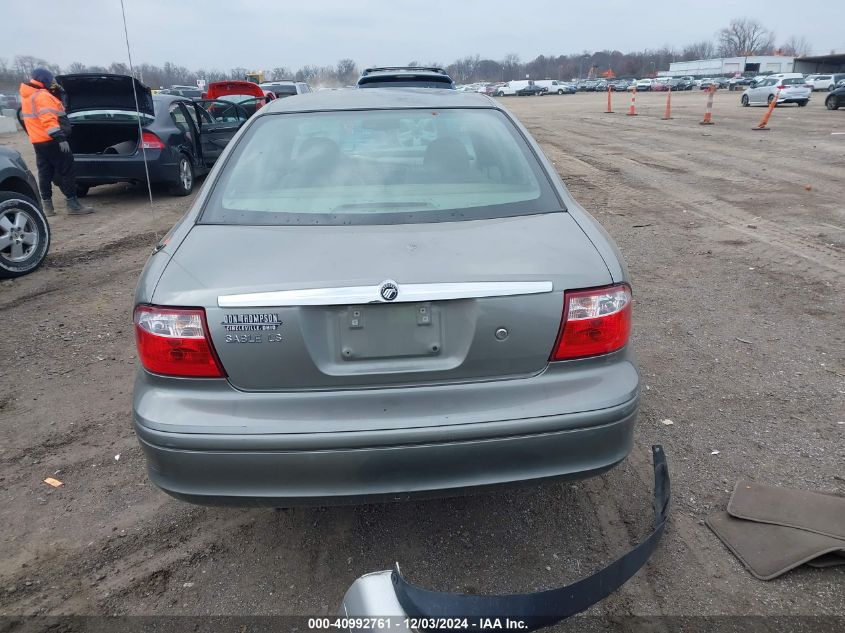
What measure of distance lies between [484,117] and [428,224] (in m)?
1.07

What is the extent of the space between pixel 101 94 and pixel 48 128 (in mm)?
1544

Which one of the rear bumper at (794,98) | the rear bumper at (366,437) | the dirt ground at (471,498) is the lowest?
the dirt ground at (471,498)

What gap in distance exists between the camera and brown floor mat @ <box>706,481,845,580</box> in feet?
8.18

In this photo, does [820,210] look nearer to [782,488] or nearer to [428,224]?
[782,488]

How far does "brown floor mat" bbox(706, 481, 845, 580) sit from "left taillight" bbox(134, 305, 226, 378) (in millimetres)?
2187

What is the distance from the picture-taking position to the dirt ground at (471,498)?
242cm

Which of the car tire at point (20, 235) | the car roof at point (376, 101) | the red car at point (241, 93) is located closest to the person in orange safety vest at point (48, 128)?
the car tire at point (20, 235)

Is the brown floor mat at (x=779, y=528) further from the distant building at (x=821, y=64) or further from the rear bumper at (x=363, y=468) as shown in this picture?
the distant building at (x=821, y=64)

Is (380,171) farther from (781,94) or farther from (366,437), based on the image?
(781,94)

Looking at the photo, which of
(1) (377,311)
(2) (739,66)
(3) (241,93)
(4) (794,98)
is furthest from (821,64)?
(1) (377,311)

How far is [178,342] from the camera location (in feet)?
6.93

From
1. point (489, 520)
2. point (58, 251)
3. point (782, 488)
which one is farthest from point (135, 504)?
point (58, 251)

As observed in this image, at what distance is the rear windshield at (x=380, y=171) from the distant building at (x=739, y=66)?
308 feet

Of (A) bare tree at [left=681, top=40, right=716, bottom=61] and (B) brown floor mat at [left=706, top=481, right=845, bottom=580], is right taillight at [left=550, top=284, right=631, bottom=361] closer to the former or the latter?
(B) brown floor mat at [left=706, top=481, right=845, bottom=580]
